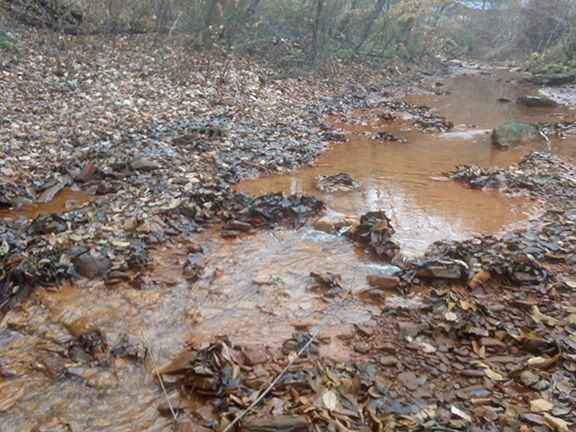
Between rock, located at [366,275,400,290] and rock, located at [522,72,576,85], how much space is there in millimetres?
16992

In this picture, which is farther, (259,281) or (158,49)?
(158,49)

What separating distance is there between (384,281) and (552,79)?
56.3 feet

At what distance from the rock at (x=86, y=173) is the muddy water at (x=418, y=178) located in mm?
1949

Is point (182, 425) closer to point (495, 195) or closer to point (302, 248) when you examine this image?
point (302, 248)

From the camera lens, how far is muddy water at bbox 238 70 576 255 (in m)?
4.66

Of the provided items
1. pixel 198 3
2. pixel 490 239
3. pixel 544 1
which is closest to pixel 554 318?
pixel 490 239

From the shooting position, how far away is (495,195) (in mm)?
5504

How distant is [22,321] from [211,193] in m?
2.42

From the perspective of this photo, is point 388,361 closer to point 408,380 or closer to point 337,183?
point 408,380

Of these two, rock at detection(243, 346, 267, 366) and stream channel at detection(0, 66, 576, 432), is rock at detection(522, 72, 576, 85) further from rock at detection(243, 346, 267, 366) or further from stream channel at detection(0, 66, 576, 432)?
rock at detection(243, 346, 267, 366)

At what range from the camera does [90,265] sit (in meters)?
3.33

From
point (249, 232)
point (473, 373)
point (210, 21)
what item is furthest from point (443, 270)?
point (210, 21)

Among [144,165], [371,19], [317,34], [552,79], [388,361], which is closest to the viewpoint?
[388,361]

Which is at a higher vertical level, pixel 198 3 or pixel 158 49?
pixel 198 3
